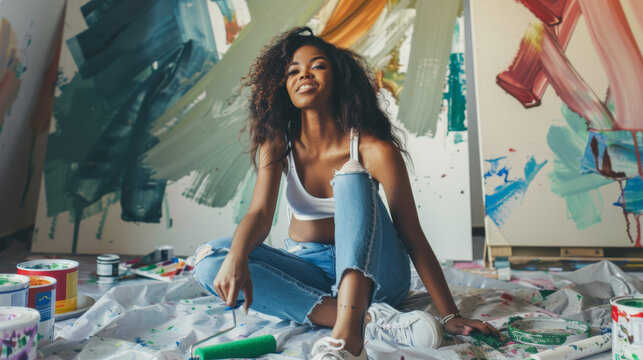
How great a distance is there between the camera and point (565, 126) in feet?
8.38

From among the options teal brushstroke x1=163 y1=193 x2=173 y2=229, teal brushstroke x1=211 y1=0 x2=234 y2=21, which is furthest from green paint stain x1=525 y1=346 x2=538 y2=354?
teal brushstroke x1=211 y1=0 x2=234 y2=21

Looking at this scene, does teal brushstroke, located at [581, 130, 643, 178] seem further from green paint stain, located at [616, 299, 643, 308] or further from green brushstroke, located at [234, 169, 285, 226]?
green paint stain, located at [616, 299, 643, 308]

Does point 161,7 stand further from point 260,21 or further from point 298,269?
point 298,269

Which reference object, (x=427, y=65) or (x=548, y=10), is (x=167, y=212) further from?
(x=548, y=10)

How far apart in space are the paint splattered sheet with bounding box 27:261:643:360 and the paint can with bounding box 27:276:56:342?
4cm

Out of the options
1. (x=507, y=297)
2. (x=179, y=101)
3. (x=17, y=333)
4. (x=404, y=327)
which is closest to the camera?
(x=17, y=333)

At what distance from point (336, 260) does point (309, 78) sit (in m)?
0.48

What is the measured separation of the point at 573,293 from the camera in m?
1.70

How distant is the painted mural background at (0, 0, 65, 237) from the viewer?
2.41m

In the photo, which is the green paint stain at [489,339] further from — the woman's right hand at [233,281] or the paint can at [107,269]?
the paint can at [107,269]

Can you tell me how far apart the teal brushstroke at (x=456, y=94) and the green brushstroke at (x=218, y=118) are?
68cm

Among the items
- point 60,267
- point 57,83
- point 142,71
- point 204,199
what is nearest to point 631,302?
point 60,267

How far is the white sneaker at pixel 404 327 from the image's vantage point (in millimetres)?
1320

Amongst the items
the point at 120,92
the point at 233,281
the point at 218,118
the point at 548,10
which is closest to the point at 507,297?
the point at 233,281
